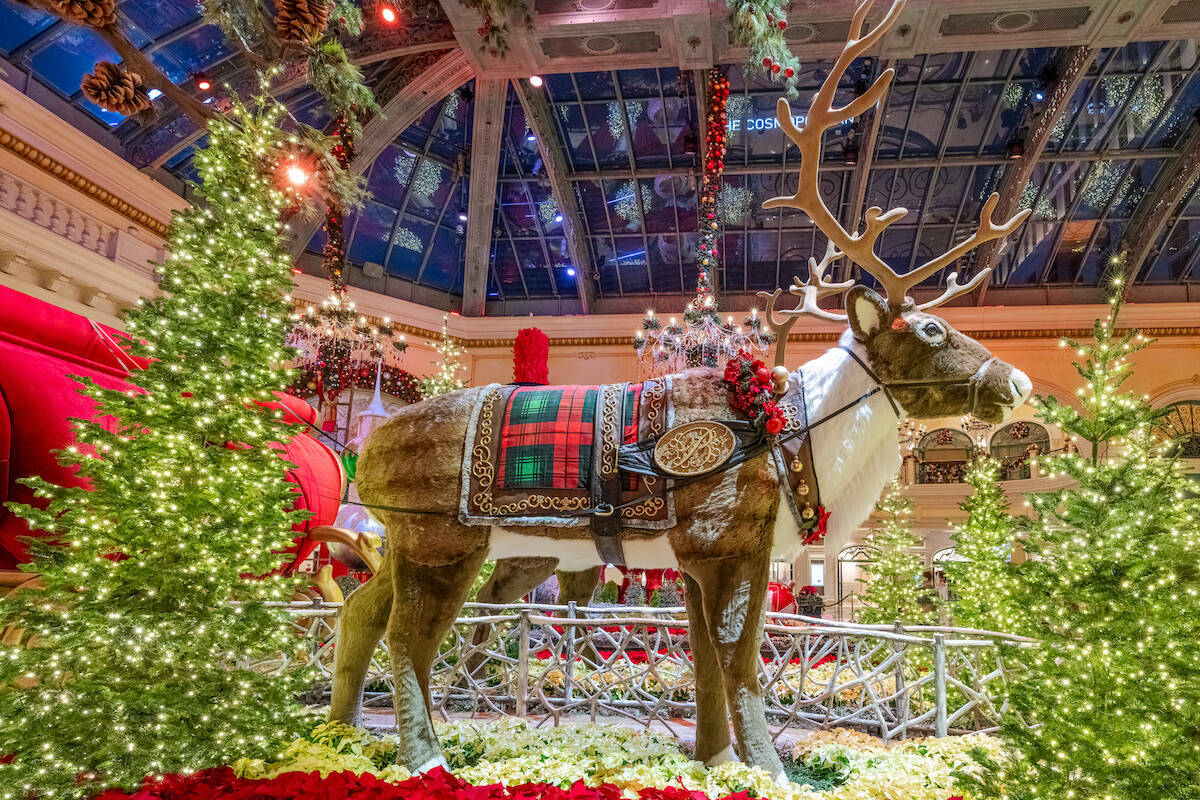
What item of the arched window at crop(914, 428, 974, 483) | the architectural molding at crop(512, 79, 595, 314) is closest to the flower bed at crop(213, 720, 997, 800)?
the architectural molding at crop(512, 79, 595, 314)

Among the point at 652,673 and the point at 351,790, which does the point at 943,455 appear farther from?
the point at 351,790

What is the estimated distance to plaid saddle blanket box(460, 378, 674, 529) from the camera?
296 centimetres

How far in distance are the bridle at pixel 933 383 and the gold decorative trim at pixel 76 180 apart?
10361mm

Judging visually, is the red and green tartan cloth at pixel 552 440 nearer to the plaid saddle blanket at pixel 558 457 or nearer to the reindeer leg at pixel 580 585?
the plaid saddle blanket at pixel 558 457

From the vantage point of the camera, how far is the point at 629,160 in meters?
16.0

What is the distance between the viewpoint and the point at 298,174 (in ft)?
19.5

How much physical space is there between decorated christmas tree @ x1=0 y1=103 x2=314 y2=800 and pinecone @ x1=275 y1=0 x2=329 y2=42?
3683 mm

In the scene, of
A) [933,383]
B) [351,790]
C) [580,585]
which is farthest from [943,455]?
[351,790]

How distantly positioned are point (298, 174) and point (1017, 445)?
59.0 feet

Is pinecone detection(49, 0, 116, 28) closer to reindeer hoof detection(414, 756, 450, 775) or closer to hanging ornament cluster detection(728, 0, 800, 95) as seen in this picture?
reindeer hoof detection(414, 756, 450, 775)

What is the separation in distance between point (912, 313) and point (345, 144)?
9972 mm

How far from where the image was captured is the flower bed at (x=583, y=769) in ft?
8.34

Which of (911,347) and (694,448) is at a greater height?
(911,347)

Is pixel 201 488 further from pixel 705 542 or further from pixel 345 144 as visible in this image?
pixel 345 144
